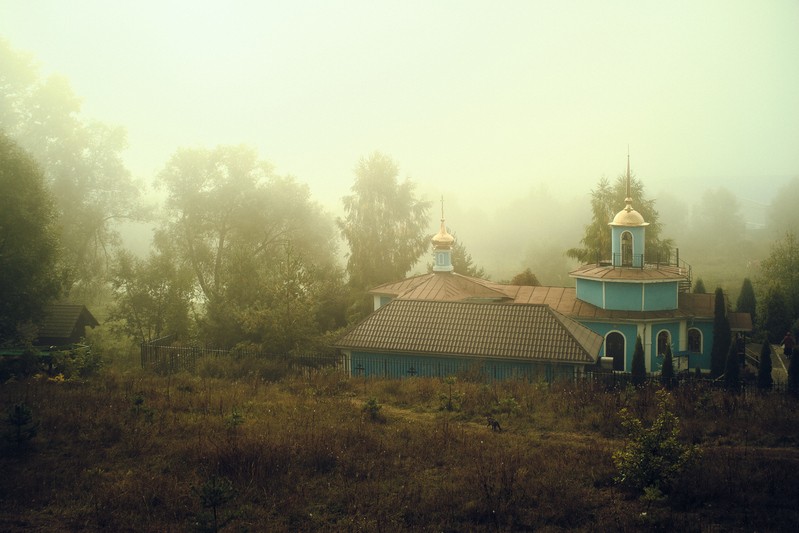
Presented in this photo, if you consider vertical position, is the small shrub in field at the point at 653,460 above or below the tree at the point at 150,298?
below

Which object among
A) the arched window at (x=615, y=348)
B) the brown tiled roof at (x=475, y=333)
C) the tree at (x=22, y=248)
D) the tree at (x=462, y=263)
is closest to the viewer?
the brown tiled roof at (x=475, y=333)

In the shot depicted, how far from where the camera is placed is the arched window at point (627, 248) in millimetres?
24938

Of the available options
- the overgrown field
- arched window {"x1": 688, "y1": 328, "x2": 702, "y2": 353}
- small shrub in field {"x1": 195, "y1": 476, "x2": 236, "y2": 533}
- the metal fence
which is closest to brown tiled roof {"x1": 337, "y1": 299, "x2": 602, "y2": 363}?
the metal fence

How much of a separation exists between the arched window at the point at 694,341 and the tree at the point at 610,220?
1047 cm

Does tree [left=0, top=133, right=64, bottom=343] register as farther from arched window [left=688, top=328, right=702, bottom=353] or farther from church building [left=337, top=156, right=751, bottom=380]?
arched window [left=688, top=328, right=702, bottom=353]

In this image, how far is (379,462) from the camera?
8.56m

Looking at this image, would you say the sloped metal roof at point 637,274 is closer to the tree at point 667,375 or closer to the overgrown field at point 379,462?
the tree at point 667,375

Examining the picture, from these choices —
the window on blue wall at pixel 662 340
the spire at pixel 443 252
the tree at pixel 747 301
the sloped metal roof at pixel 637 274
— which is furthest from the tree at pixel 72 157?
the tree at pixel 747 301

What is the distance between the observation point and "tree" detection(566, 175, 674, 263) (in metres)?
35.5

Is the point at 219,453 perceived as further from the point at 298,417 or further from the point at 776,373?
→ the point at 776,373

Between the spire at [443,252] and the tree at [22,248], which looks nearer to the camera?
the tree at [22,248]

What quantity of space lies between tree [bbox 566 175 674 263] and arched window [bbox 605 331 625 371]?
11.4 meters

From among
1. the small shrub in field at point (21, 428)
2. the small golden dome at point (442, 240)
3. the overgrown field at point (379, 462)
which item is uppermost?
the small golden dome at point (442, 240)

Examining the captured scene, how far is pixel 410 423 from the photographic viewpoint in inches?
429
